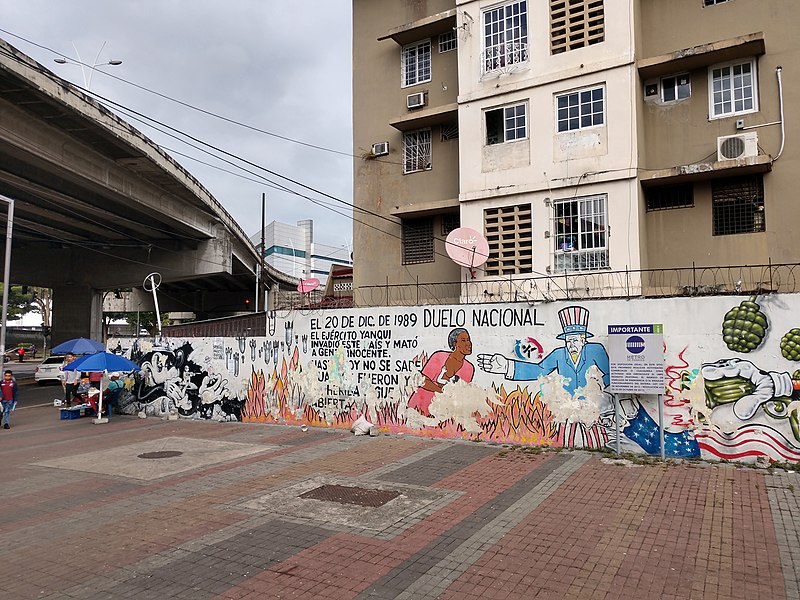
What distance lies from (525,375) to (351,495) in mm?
4582

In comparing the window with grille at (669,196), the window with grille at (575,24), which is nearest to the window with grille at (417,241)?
the window with grille at (575,24)

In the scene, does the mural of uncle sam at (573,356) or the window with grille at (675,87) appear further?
the window with grille at (675,87)

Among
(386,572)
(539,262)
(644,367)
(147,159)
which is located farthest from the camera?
(147,159)

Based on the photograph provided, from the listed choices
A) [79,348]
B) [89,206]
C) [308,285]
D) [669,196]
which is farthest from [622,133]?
[89,206]

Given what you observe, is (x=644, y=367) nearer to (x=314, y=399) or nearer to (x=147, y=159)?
(x=314, y=399)

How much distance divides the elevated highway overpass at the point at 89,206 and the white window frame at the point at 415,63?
1001cm

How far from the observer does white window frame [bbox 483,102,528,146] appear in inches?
588

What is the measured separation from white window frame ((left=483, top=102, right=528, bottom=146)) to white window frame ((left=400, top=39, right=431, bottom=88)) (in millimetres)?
3754

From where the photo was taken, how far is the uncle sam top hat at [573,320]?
1056 centimetres

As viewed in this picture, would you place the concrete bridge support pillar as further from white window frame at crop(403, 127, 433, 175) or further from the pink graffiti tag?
the pink graffiti tag

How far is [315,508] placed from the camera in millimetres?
7465

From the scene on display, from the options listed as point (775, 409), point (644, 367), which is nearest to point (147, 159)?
point (644, 367)

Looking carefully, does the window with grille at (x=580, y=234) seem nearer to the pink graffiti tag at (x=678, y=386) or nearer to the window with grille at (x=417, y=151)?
the pink graffiti tag at (x=678, y=386)

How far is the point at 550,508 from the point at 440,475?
221 centimetres
